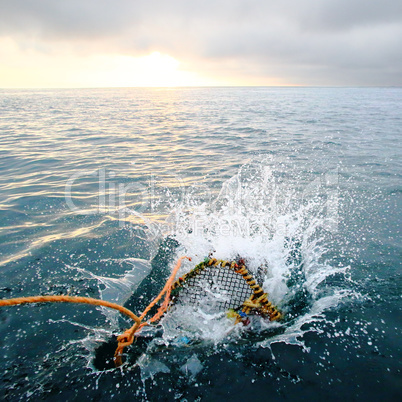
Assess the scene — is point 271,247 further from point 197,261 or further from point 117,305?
point 117,305

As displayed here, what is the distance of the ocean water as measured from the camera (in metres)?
2.78

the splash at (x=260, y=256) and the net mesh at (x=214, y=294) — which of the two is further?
the net mesh at (x=214, y=294)

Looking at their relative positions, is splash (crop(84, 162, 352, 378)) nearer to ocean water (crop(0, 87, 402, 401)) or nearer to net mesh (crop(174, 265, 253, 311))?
ocean water (crop(0, 87, 402, 401))

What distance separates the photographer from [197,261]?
4.63 meters

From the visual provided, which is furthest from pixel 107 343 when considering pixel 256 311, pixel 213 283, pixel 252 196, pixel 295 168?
pixel 295 168

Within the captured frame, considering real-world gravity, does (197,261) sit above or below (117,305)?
below

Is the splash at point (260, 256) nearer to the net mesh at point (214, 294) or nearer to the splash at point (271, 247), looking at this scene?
the splash at point (271, 247)

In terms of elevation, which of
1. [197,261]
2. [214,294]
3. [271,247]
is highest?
[271,247]

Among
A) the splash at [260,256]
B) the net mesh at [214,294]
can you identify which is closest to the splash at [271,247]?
the splash at [260,256]

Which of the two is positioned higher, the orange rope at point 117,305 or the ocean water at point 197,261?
the orange rope at point 117,305

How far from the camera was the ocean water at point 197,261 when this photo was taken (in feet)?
9.12

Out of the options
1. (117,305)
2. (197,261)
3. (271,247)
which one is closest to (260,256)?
(271,247)

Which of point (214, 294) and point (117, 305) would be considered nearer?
point (117, 305)

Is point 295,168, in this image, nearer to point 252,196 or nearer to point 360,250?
point 252,196
